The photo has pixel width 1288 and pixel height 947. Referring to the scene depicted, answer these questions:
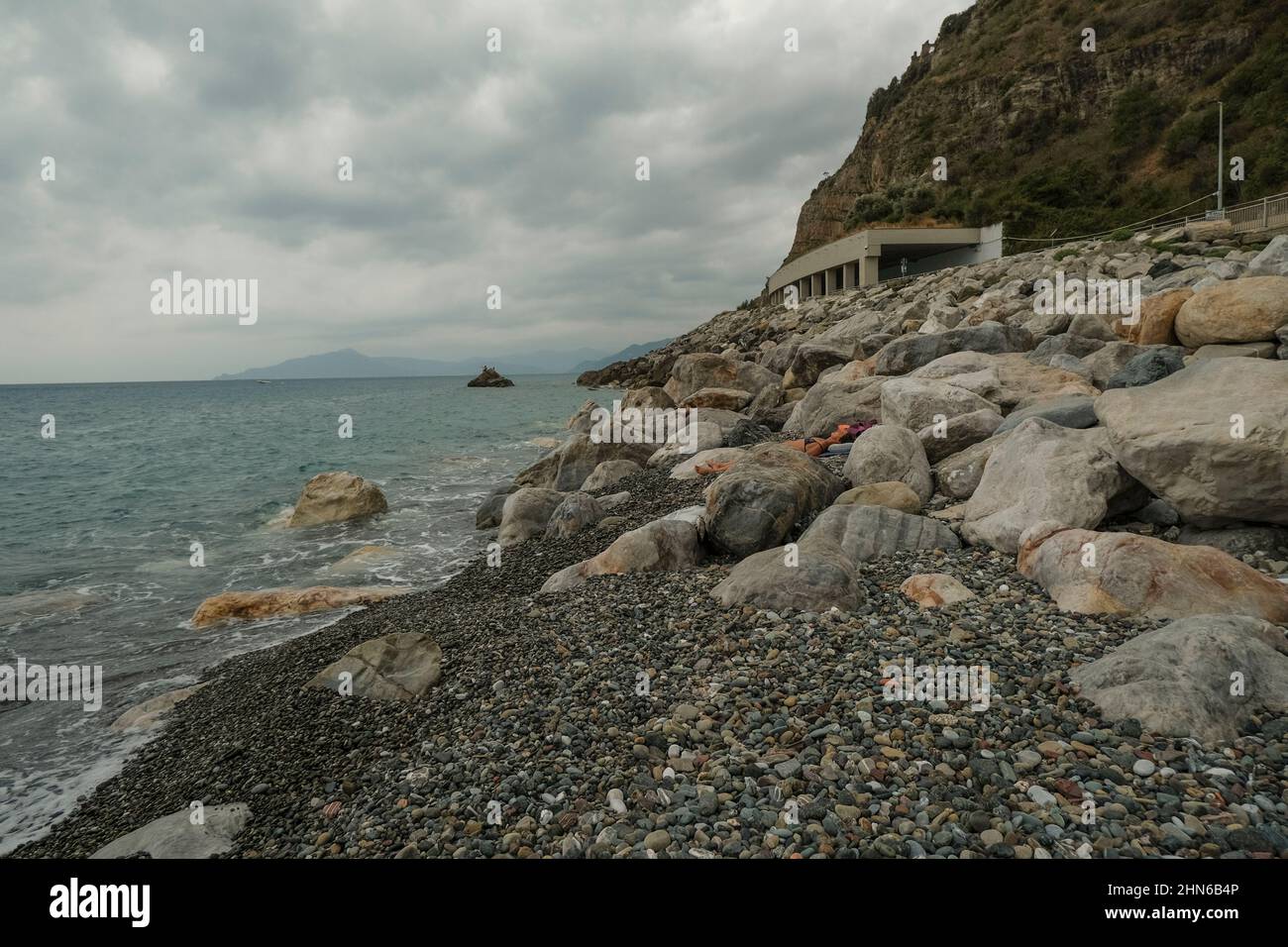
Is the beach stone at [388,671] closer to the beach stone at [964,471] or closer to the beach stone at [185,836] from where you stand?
the beach stone at [185,836]

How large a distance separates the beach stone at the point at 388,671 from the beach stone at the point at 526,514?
261 inches

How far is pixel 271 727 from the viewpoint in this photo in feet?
21.7

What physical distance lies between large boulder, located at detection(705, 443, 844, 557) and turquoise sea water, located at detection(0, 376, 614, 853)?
6268mm

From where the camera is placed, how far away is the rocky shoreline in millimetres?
3826

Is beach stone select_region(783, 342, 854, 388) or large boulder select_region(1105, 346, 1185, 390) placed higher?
beach stone select_region(783, 342, 854, 388)

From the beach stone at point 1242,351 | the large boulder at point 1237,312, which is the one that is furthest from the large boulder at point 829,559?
the large boulder at point 1237,312

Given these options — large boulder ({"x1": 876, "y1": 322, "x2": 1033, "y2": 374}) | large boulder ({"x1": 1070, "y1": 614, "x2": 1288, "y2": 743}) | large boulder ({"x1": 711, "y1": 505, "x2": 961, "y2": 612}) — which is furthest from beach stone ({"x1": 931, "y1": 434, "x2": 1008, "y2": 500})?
large boulder ({"x1": 876, "y1": 322, "x2": 1033, "y2": 374})

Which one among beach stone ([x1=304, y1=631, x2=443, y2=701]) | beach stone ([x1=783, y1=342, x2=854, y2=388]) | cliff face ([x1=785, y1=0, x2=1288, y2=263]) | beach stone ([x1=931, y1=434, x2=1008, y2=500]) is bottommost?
beach stone ([x1=304, y1=631, x2=443, y2=701])

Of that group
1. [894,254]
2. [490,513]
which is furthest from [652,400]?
[894,254]

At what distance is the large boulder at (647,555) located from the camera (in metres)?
9.09

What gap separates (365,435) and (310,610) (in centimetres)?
3680

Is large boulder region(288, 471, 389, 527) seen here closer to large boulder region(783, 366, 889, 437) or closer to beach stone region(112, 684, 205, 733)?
beach stone region(112, 684, 205, 733)

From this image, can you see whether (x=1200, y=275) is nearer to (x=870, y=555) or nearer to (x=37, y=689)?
(x=870, y=555)

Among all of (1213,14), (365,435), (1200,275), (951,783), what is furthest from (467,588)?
(1213,14)
